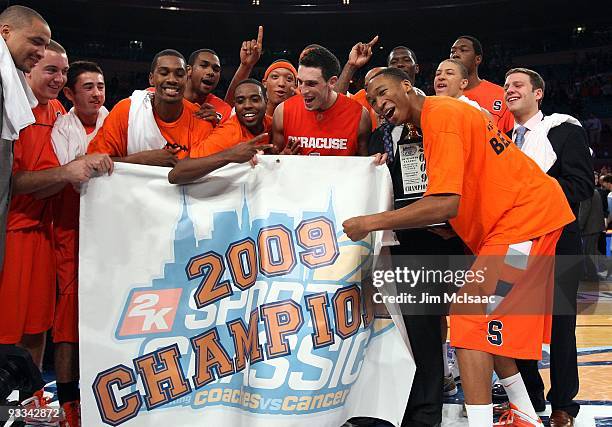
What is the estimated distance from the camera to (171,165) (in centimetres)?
317

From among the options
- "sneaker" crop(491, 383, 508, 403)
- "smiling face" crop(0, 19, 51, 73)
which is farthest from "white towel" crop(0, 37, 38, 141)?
"sneaker" crop(491, 383, 508, 403)

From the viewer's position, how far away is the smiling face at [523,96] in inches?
→ 140

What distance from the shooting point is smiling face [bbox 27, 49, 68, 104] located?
334cm

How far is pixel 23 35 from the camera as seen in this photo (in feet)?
9.16

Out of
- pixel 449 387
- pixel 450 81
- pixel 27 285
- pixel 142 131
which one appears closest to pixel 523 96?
pixel 450 81

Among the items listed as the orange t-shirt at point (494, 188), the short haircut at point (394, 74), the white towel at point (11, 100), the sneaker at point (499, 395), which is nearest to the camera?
the white towel at point (11, 100)

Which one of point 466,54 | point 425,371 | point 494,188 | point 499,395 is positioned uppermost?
point 466,54

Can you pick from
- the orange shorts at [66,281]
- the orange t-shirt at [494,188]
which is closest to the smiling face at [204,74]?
the orange shorts at [66,281]

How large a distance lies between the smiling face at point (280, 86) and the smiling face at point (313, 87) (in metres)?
0.78

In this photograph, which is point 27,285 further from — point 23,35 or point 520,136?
point 520,136

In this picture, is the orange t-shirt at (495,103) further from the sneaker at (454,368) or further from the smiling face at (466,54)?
the sneaker at (454,368)

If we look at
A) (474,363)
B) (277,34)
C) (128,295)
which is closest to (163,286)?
(128,295)

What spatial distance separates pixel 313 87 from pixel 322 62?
148 millimetres

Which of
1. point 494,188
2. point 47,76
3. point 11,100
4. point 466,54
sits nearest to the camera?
point 11,100
